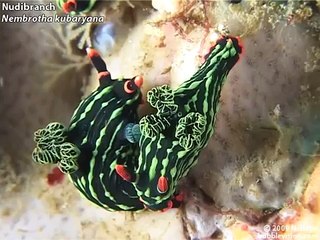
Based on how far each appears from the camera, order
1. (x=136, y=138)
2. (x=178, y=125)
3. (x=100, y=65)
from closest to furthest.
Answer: (x=178, y=125) → (x=136, y=138) → (x=100, y=65)

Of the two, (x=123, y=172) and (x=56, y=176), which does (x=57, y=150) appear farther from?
(x=56, y=176)

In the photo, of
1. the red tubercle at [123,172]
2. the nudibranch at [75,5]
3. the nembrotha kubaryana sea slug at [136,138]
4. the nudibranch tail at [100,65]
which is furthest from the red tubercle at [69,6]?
the red tubercle at [123,172]

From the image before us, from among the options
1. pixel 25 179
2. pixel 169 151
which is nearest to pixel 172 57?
pixel 169 151

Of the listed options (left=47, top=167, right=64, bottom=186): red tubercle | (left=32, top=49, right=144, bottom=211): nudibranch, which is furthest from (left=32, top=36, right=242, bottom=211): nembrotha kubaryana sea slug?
(left=47, top=167, right=64, bottom=186): red tubercle

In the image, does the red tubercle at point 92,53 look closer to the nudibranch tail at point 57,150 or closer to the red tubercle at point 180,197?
the nudibranch tail at point 57,150

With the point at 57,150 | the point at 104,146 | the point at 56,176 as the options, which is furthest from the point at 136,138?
the point at 56,176

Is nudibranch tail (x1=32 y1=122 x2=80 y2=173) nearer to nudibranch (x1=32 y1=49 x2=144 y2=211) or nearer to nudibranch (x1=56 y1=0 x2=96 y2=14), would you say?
nudibranch (x1=32 y1=49 x2=144 y2=211)
